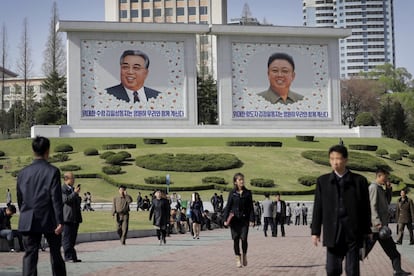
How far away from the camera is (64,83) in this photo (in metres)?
91.6

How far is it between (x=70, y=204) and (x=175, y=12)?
342 ft

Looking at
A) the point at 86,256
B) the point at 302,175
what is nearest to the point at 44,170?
the point at 86,256

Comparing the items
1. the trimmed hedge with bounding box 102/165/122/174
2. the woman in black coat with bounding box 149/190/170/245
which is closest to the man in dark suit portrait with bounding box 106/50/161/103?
the trimmed hedge with bounding box 102/165/122/174

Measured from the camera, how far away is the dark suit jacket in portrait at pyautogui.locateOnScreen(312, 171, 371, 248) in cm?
788

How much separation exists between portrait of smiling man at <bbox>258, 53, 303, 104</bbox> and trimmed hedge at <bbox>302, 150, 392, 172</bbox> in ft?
35.8

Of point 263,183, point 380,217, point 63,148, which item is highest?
point 63,148

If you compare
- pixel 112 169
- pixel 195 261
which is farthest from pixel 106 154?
pixel 195 261

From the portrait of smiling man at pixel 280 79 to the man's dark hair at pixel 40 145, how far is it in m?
57.9

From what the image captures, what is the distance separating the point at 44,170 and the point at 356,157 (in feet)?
161

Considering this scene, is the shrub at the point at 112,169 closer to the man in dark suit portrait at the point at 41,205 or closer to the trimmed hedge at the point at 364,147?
the trimmed hedge at the point at 364,147

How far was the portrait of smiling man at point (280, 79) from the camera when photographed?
219 ft

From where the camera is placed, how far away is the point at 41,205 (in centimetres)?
895

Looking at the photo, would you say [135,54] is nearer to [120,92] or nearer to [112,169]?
[120,92]

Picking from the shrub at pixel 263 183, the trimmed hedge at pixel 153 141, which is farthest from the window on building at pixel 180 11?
the shrub at pixel 263 183
